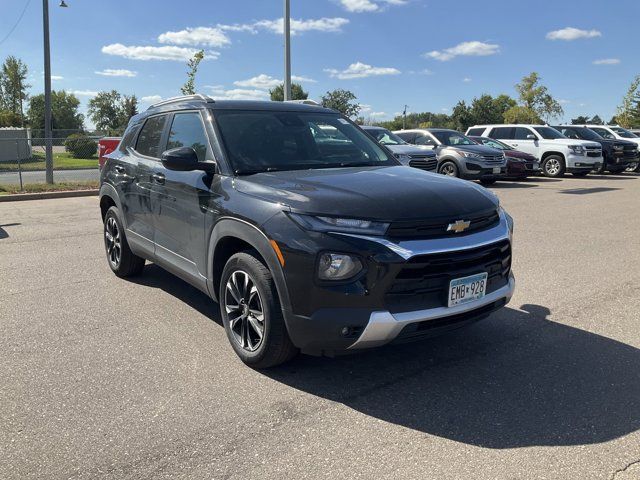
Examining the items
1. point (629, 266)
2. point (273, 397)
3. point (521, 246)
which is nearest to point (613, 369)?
point (273, 397)

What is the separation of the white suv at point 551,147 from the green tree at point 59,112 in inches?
2368

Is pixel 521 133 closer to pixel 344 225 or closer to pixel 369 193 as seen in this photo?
pixel 369 193

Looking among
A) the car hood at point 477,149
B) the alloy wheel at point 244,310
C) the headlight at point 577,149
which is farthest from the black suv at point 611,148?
the alloy wheel at point 244,310

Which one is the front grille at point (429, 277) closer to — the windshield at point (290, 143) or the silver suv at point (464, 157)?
the windshield at point (290, 143)

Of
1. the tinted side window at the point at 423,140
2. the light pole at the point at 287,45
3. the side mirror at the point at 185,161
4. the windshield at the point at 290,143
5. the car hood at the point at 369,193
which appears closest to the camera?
the car hood at the point at 369,193

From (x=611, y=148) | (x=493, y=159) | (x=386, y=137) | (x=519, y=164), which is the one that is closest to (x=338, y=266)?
(x=386, y=137)

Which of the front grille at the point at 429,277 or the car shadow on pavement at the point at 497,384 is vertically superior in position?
the front grille at the point at 429,277

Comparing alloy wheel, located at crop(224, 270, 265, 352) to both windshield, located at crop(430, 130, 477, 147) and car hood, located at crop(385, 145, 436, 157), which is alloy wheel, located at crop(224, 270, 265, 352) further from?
windshield, located at crop(430, 130, 477, 147)

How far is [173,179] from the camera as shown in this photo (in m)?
4.55

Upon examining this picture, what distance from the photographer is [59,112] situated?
7856 centimetres

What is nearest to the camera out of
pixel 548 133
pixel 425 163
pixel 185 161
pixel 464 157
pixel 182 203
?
pixel 185 161

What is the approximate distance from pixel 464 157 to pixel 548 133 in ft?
20.9

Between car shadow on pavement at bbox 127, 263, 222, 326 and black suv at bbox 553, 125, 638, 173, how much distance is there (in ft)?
63.7

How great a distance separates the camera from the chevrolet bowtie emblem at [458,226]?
3.35m
